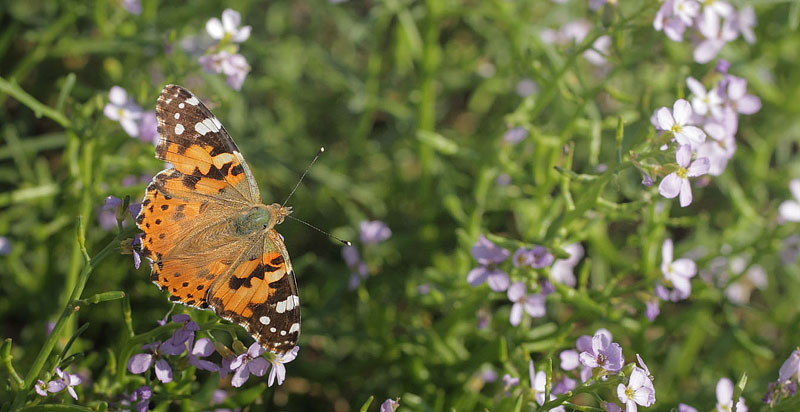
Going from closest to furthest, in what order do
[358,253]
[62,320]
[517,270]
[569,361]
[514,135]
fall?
[62,320]
[569,361]
[517,270]
[358,253]
[514,135]

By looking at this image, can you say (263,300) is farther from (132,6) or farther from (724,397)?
(132,6)

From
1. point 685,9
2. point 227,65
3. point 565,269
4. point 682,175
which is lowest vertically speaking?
point 565,269

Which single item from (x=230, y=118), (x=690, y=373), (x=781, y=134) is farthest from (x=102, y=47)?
(x=781, y=134)

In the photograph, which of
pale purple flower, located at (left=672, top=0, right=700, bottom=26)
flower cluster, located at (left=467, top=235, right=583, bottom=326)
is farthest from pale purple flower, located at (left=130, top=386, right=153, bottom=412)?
pale purple flower, located at (left=672, top=0, right=700, bottom=26)

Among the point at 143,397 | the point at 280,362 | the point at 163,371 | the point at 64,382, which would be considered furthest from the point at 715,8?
the point at 64,382

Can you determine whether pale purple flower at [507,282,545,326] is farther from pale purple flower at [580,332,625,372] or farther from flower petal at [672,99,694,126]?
flower petal at [672,99,694,126]

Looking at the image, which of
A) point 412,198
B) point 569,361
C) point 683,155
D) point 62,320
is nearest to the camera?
point 62,320
